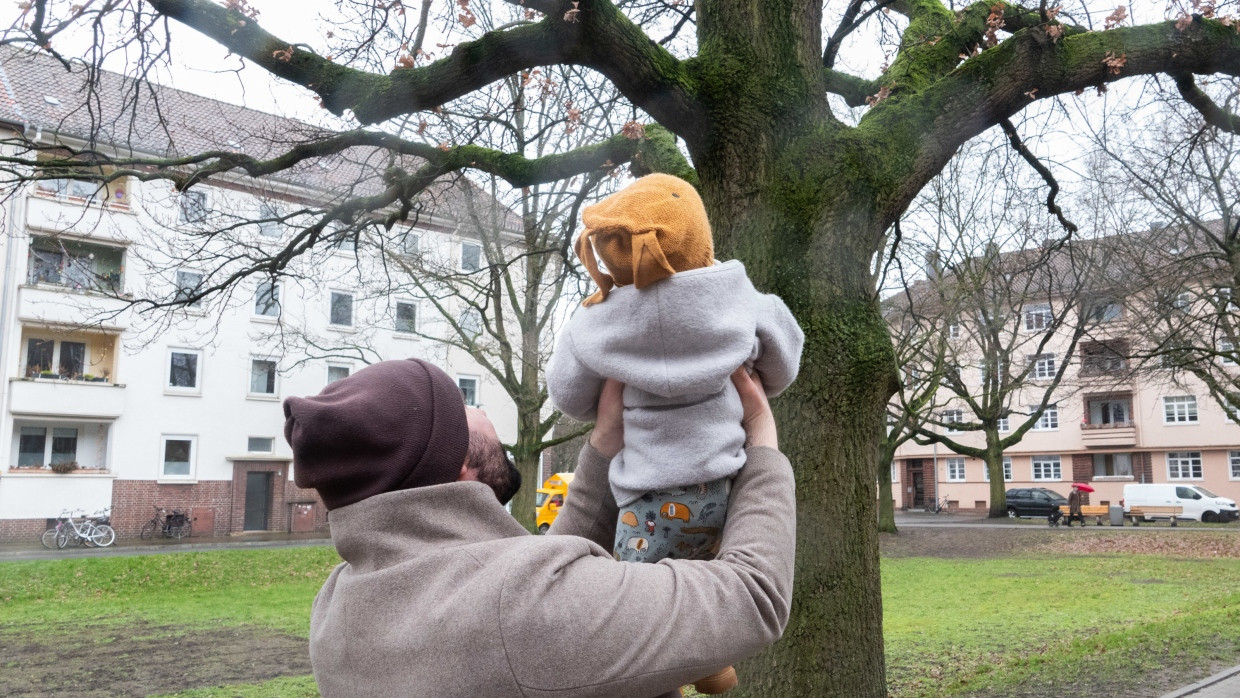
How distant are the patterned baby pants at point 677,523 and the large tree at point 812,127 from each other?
2.37 meters

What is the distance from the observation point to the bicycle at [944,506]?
5512 centimetres

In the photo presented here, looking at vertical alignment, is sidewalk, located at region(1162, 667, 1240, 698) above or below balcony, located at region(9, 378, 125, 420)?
below

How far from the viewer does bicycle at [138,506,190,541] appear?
105 ft

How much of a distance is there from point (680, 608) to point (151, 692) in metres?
8.43

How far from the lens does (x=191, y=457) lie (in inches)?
1337

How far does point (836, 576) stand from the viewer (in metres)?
4.34

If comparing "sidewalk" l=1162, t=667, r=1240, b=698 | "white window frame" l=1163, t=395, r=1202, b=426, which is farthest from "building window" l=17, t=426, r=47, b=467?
"white window frame" l=1163, t=395, r=1202, b=426

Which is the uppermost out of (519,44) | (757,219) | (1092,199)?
(1092,199)

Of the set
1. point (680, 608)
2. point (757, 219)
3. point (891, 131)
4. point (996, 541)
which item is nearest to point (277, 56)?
point (757, 219)

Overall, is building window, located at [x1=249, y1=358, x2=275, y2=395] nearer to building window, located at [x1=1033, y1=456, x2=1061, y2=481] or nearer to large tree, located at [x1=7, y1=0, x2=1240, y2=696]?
large tree, located at [x1=7, y1=0, x2=1240, y2=696]

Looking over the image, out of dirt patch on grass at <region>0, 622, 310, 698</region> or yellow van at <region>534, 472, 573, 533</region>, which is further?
yellow van at <region>534, 472, 573, 533</region>

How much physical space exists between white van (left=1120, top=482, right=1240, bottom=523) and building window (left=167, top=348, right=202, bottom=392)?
36617 mm

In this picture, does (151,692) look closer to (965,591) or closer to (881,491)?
(965,591)

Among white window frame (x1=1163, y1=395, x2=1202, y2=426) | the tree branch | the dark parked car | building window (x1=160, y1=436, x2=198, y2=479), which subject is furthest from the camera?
white window frame (x1=1163, y1=395, x2=1202, y2=426)
